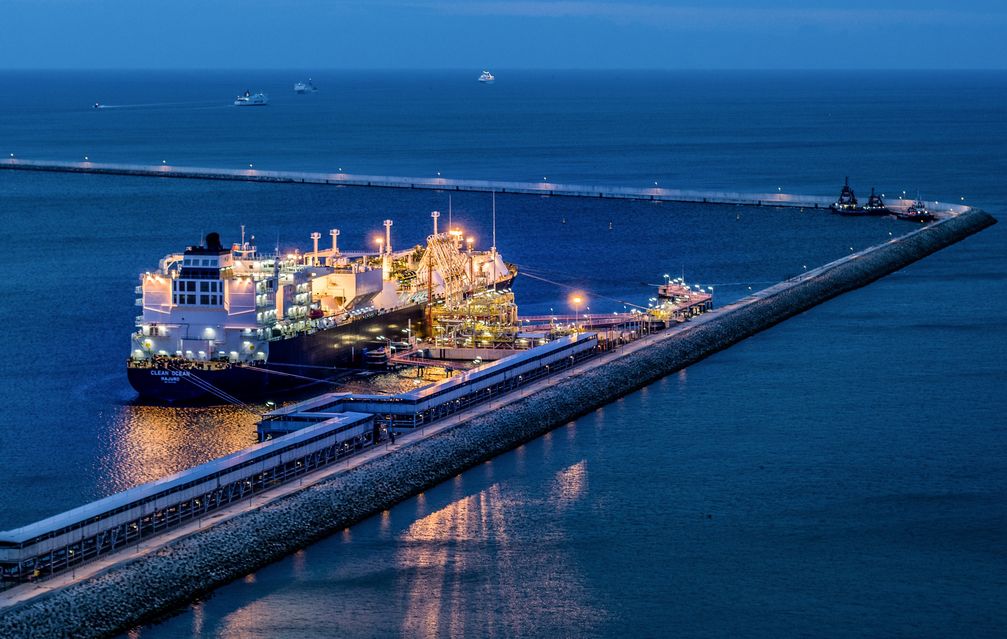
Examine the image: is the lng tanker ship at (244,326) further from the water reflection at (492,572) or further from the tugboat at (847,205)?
the tugboat at (847,205)

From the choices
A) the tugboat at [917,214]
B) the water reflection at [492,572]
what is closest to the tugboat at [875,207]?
the tugboat at [917,214]

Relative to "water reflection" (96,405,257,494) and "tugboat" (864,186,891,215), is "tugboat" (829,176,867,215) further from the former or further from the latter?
"water reflection" (96,405,257,494)

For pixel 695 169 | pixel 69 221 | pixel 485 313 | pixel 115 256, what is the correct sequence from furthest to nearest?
1. pixel 695 169
2. pixel 69 221
3. pixel 115 256
4. pixel 485 313

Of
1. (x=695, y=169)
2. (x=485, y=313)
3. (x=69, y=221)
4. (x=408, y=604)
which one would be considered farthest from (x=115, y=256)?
(x=695, y=169)

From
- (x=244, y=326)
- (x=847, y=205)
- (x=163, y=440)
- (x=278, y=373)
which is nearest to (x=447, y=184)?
(x=847, y=205)

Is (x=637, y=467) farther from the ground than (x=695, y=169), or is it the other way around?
(x=695, y=169)

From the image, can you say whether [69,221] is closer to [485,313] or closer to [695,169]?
[485,313]
